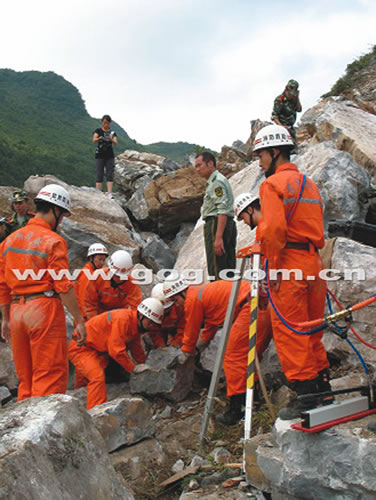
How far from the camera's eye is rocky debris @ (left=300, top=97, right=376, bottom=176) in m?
8.67

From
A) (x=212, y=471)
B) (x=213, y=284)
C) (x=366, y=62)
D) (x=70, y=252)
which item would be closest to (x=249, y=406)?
(x=212, y=471)

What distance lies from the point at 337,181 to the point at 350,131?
3.04m

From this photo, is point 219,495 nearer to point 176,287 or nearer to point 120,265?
point 176,287

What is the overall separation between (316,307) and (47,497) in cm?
226

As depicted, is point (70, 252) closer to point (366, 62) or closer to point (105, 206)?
point (105, 206)

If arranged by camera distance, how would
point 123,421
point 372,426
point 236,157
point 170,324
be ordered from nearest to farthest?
1. point 372,426
2. point 123,421
3. point 170,324
4. point 236,157

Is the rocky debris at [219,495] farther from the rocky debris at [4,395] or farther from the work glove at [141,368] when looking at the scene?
the rocky debris at [4,395]

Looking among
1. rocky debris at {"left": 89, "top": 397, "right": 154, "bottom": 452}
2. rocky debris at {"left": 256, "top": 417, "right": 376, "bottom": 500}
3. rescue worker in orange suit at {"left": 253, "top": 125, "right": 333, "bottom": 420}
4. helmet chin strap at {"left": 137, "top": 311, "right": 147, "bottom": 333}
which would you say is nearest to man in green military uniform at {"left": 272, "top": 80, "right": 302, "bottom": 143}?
→ helmet chin strap at {"left": 137, "top": 311, "right": 147, "bottom": 333}

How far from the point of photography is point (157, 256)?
9.22 meters

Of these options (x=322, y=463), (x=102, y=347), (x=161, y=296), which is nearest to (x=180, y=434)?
(x=102, y=347)

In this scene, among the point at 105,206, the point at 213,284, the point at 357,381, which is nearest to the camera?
the point at 357,381

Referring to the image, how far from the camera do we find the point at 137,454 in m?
4.08

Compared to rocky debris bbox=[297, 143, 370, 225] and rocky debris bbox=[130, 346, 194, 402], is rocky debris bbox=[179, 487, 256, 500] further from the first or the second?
rocky debris bbox=[297, 143, 370, 225]

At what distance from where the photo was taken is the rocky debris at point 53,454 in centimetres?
212
